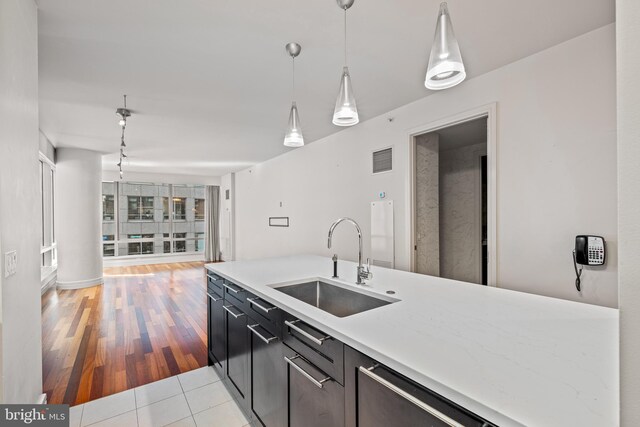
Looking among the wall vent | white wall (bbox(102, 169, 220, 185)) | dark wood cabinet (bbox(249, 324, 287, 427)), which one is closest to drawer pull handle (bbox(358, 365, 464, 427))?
dark wood cabinet (bbox(249, 324, 287, 427))

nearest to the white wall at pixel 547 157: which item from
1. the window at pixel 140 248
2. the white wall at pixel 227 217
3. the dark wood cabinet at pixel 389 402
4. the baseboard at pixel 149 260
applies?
the dark wood cabinet at pixel 389 402

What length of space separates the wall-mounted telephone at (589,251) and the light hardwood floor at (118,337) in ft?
10.4

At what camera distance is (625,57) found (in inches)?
21.7

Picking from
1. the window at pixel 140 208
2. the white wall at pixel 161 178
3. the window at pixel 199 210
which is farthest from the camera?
the window at pixel 199 210

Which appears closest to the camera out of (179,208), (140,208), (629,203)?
(629,203)

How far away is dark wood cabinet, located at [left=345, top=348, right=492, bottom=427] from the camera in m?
0.83

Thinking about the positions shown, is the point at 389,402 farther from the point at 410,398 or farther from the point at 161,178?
the point at 161,178

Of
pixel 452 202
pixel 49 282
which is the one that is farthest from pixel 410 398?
pixel 49 282

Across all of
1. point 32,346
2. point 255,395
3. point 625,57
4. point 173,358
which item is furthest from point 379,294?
point 173,358

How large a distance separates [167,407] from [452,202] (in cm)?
423

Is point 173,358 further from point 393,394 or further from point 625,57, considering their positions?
point 625,57

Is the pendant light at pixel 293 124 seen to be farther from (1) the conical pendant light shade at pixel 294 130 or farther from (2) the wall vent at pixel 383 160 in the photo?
(2) the wall vent at pixel 383 160

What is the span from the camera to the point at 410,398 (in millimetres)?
909

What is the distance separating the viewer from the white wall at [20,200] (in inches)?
52.1
